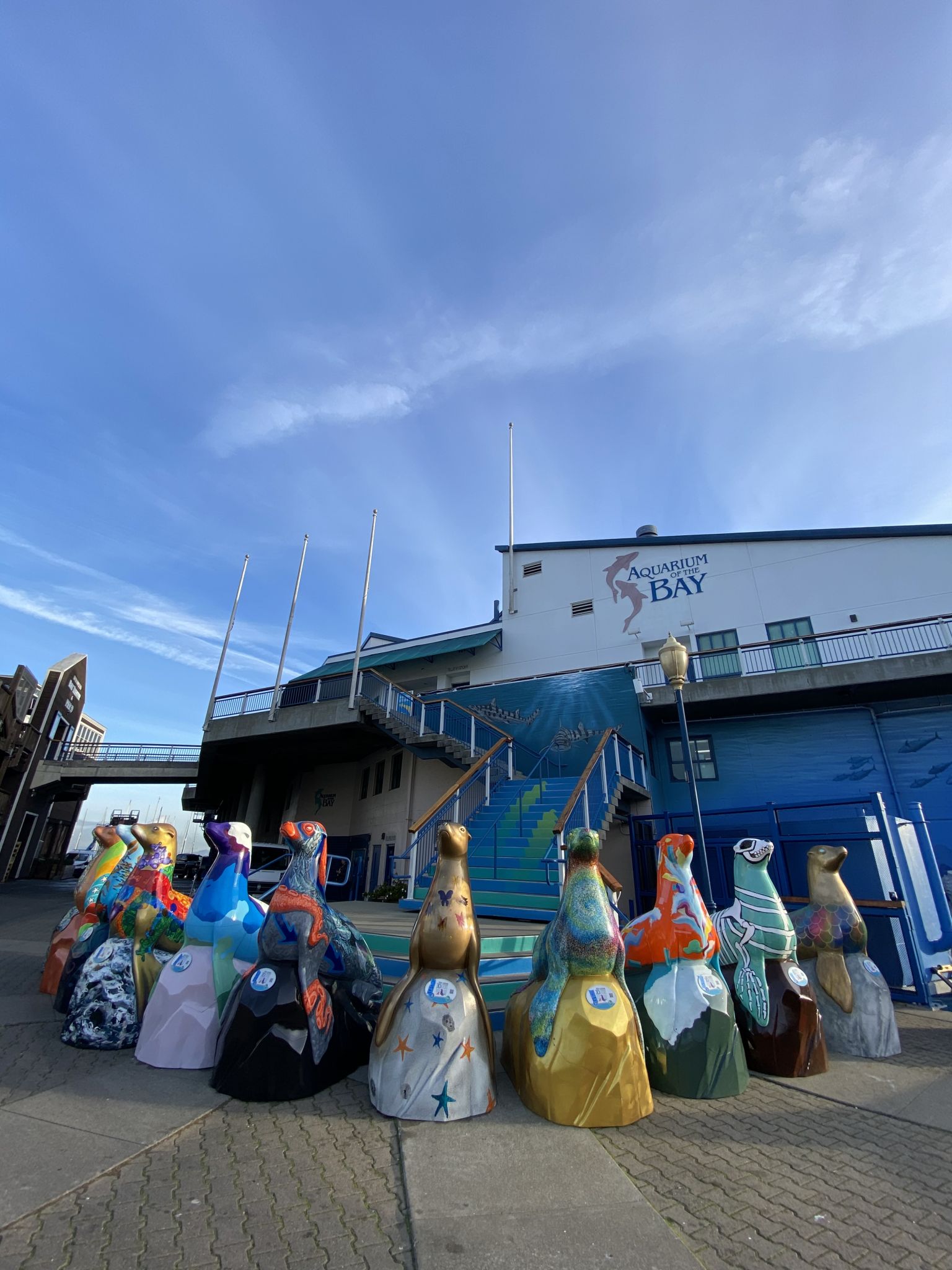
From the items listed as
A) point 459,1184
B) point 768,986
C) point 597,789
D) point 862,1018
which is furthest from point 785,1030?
point 597,789

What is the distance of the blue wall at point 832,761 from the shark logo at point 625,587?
535 cm

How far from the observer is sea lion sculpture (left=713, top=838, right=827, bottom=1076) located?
4500mm

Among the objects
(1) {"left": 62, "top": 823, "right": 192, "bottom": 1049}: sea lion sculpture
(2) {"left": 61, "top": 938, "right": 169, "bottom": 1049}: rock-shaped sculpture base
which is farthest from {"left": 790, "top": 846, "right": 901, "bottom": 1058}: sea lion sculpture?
(2) {"left": 61, "top": 938, "right": 169, "bottom": 1049}: rock-shaped sculpture base

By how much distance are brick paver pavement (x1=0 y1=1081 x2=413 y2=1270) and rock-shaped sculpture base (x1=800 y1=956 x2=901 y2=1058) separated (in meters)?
4.17

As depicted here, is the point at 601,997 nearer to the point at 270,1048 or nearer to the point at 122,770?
the point at 270,1048

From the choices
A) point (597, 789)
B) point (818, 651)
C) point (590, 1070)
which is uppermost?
point (818, 651)

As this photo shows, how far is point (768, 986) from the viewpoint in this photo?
4629 millimetres

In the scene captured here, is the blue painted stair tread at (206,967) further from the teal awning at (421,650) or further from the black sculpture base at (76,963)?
the teal awning at (421,650)

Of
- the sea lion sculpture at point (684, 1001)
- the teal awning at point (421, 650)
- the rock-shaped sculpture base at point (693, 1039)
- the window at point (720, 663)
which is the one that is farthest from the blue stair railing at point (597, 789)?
the teal awning at point (421, 650)

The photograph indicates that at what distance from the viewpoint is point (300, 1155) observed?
120 inches

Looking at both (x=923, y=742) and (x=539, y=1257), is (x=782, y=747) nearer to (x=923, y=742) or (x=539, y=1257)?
(x=923, y=742)

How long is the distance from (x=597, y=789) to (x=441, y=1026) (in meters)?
8.23

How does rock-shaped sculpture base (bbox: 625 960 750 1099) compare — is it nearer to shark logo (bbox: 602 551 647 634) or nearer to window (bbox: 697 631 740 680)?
window (bbox: 697 631 740 680)

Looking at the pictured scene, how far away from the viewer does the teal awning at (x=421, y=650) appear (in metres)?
20.0
